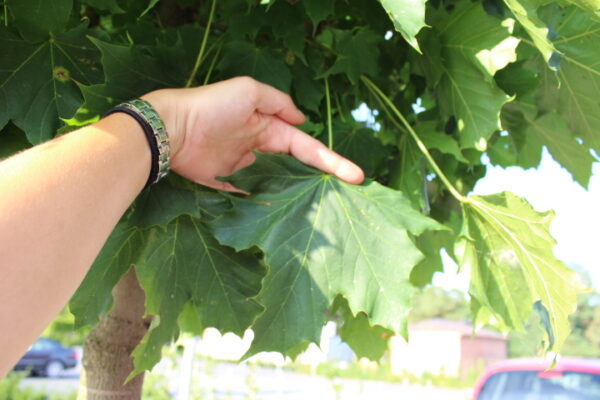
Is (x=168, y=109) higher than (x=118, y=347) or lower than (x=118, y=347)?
higher

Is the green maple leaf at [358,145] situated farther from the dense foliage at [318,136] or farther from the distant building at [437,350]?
the distant building at [437,350]

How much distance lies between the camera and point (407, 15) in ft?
2.44

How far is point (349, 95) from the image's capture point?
1.38 m

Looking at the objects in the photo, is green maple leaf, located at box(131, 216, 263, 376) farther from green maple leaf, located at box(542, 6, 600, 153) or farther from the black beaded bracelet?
green maple leaf, located at box(542, 6, 600, 153)

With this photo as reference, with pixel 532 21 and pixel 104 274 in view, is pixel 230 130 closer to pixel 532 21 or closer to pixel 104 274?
pixel 104 274

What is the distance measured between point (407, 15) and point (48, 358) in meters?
15.0

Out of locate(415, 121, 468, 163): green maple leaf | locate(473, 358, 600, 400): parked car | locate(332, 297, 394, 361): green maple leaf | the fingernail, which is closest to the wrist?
the fingernail

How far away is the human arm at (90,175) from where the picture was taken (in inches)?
23.3

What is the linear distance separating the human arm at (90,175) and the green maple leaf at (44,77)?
6.5 inches

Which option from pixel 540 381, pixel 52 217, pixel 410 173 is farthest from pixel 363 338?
pixel 540 381

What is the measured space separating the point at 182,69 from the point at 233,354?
13031 millimetres

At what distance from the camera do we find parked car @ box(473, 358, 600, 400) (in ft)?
12.3

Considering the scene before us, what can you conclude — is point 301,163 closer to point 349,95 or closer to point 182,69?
point 182,69

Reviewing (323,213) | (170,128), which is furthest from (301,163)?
(170,128)
